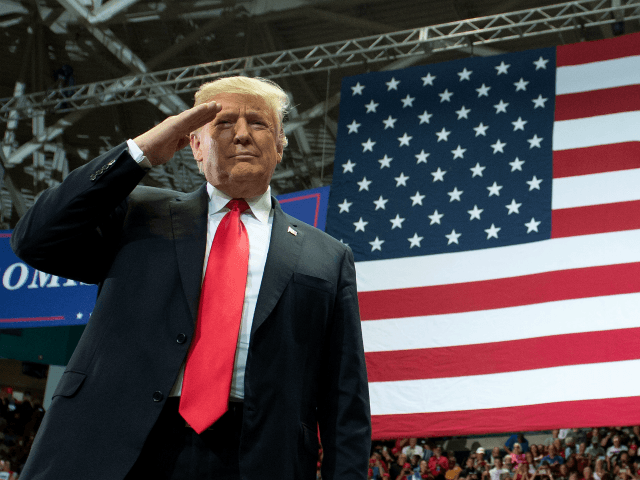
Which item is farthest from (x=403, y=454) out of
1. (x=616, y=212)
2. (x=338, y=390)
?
(x=338, y=390)

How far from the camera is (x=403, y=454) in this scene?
34.0ft

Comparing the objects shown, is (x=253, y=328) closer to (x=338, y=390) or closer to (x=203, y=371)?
(x=203, y=371)

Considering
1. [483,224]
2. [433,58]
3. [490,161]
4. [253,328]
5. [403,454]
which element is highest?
[433,58]

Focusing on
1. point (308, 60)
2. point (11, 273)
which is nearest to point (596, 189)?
point (308, 60)

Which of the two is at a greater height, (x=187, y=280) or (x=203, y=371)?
(x=187, y=280)

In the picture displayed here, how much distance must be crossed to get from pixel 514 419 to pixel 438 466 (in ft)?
15.2

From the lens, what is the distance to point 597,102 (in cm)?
621

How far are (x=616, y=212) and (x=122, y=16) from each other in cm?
702

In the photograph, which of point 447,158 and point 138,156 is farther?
point 447,158

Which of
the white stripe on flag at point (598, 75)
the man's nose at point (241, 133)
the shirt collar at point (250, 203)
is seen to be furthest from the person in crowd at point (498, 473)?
the man's nose at point (241, 133)

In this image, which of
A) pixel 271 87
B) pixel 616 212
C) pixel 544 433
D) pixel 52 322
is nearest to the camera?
pixel 271 87

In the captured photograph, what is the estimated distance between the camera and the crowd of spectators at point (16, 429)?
41.1 feet

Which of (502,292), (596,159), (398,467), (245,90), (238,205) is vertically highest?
(596,159)

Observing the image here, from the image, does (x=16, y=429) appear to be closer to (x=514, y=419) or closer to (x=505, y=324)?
(x=505, y=324)
